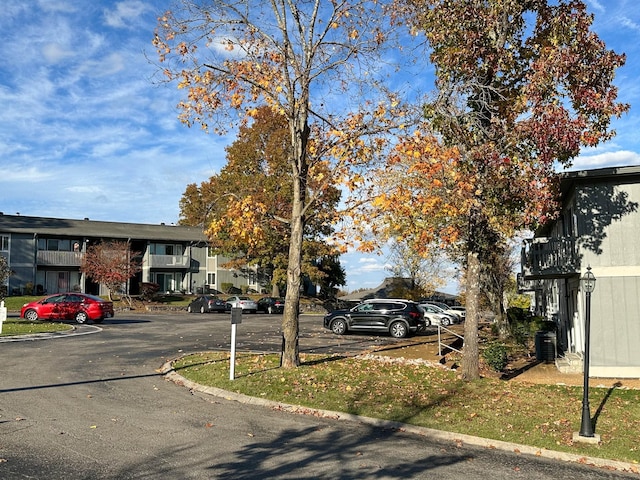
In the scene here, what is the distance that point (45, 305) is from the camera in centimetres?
2842

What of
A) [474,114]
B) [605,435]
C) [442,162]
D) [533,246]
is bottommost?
[605,435]

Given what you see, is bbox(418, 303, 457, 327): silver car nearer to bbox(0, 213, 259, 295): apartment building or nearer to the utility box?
the utility box

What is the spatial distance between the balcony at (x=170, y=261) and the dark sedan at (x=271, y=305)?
46.8 ft

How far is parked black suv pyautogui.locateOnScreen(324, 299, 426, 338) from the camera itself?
2620 cm

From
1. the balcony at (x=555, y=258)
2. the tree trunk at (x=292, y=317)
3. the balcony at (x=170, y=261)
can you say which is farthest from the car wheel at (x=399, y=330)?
the balcony at (x=170, y=261)

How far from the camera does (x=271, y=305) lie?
44250 mm

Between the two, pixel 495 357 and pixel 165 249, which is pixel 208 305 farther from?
pixel 495 357

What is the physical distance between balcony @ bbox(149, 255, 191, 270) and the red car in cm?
2580

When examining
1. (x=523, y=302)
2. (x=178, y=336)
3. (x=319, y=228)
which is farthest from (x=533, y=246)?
(x=523, y=302)

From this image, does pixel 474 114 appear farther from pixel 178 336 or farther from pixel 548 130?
pixel 178 336

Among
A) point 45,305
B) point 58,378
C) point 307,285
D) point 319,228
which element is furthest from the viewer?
point 307,285

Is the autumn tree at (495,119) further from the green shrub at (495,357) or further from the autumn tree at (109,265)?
the autumn tree at (109,265)

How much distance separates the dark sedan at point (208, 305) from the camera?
41656 mm

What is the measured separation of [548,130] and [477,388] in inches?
244
